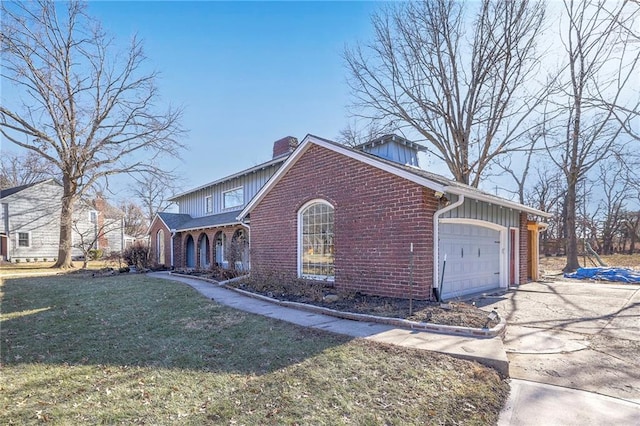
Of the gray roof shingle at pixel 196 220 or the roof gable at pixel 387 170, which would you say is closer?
the roof gable at pixel 387 170

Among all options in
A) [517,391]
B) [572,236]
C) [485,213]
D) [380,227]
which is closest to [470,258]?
[485,213]

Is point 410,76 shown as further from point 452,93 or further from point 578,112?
point 578,112

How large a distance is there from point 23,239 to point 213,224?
67.6ft

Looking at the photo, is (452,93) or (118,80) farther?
(118,80)

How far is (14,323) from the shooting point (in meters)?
6.64

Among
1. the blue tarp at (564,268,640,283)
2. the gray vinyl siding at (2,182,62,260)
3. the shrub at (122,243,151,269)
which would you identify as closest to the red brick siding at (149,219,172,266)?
the shrub at (122,243,151,269)

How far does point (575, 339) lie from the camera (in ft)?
19.7

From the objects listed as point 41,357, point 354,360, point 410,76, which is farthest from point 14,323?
point 410,76

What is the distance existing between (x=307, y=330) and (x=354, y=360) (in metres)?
1.56

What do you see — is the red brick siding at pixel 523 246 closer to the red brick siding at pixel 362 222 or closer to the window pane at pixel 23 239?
the red brick siding at pixel 362 222

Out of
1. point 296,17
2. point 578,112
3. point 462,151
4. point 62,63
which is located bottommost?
point 462,151

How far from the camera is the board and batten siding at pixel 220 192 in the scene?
56.6ft

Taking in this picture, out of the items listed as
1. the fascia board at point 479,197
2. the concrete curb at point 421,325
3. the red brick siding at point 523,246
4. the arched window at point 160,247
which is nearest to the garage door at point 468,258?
the fascia board at point 479,197

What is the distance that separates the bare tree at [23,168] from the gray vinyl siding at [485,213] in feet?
80.2
